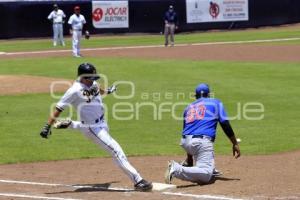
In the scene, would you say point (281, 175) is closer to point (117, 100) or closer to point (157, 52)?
point (117, 100)

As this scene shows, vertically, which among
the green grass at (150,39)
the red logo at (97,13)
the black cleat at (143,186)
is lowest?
the black cleat at (143,186)

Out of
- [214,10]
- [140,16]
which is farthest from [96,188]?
[214,10]

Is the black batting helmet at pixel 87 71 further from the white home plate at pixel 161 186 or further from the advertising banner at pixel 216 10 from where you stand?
the advertising banner at pixel 216 10

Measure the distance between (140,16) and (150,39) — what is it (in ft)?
10.8

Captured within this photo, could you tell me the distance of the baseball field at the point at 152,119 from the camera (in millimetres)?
10234

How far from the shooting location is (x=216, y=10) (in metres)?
46.3

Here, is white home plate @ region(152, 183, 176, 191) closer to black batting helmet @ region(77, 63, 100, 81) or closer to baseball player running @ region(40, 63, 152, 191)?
baseball player running @ region(40, 63, 152, 191)

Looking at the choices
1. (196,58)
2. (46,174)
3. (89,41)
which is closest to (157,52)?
(196,58)

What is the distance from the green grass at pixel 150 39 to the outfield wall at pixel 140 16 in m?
0.76

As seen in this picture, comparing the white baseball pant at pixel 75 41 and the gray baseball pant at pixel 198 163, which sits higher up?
the white baseball pant at pixel 75 41

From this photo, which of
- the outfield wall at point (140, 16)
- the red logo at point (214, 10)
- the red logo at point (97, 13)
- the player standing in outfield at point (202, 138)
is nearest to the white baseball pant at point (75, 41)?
the outfield wall at point (140, 16)

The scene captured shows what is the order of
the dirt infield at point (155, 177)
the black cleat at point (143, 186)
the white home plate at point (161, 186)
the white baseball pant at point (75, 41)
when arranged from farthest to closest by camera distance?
the white baseball pant at point (75, 41), the white home plate at point (161, 186), the black cleat at point (143, 186), the dirt infield at point (155, 177)

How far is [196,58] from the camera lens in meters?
29.4

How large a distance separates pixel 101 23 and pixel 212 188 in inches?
1369
